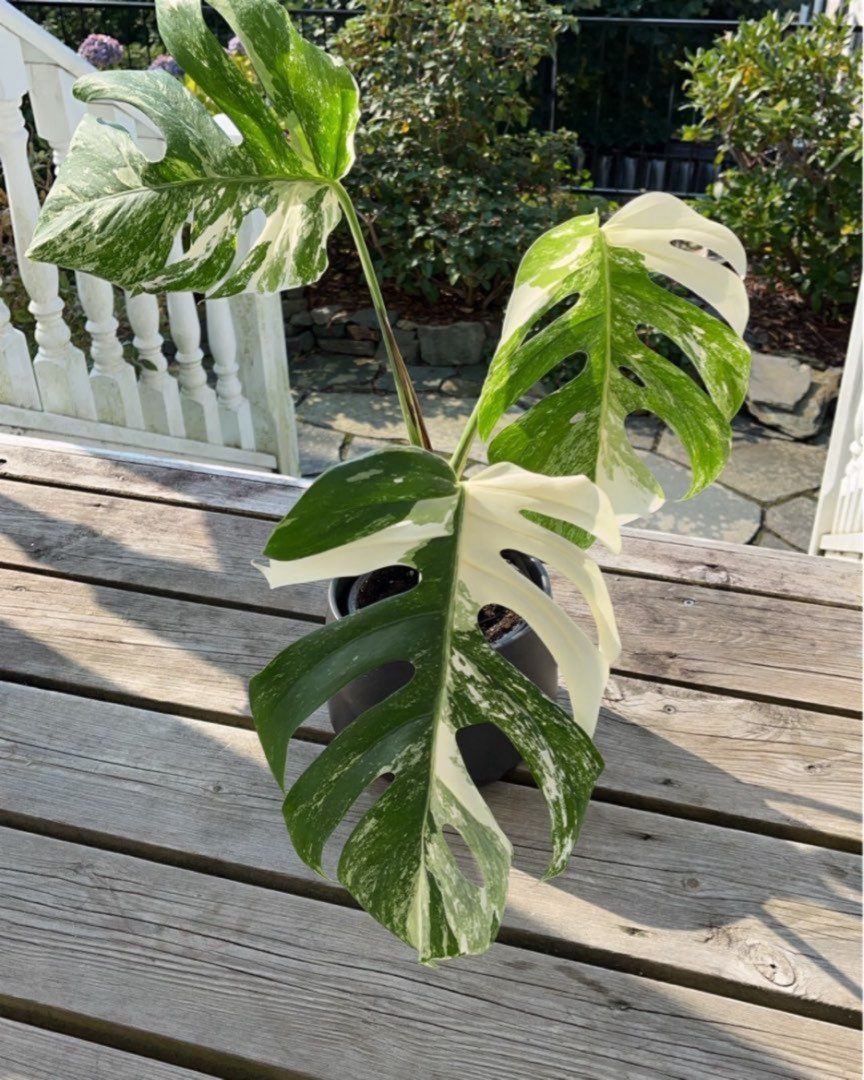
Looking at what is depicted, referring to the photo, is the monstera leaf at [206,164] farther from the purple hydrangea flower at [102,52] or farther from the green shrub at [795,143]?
the purple hydrangea flower at [102,52]

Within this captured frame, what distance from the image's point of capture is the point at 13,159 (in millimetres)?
1888

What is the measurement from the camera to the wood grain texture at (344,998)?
2.97 ft

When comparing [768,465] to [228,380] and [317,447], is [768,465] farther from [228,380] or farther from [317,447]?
[228,380]

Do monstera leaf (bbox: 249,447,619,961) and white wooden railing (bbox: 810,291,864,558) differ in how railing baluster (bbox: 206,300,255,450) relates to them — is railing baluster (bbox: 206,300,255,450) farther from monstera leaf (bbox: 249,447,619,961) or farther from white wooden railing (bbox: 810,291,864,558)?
monstera leaf (bbox: 249,447,619,961)

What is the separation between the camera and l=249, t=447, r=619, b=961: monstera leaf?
80 centimetres

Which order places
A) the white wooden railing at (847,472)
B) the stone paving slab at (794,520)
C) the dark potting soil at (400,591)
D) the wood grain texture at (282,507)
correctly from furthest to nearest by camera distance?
the stone paving slab at (794,520), the white wooden railing at (847,472), the wood grain texture at (282,507), the dark potting soil at (400,591)

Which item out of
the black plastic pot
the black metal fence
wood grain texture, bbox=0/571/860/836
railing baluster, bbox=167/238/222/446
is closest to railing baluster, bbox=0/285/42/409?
railing baluster, bbox=167/238/222/446

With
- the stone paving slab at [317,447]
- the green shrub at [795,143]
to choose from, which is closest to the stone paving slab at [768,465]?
the green shrub at [795,143]

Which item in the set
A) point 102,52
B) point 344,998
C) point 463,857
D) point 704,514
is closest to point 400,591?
point 463,857

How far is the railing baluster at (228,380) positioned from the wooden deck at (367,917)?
31.8 inches

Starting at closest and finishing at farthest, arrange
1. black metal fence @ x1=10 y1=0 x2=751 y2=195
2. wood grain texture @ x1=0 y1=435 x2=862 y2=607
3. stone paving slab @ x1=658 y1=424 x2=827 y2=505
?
wood grain texture @ x1=0 y1=435 x2=862 y2=607, stone paving slab @ x1=658 y1=424 x2=827 y2=505, black metal fence @ x1=10 y1=0 x2=751 y2=195

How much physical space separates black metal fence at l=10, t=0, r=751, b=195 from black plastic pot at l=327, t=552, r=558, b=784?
4319mm

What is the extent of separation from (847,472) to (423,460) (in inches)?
51.5

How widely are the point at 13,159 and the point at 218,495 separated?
29.8 inches
